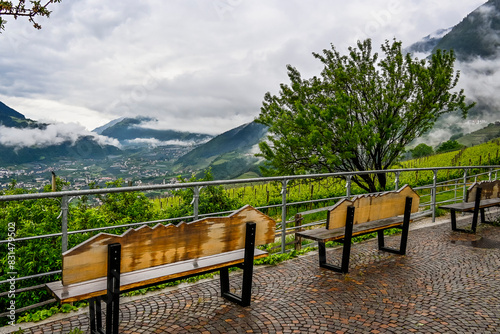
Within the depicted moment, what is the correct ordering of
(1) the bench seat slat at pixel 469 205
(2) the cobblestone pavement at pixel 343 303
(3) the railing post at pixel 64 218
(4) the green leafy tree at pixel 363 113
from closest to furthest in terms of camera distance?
(2) the cobblestone pavement at pixel 343 303
(3) the railing post at pixel 64 218
(1) the bench seat slat at pixel 469 205
(4) the green leafy tree at pixel 363 113

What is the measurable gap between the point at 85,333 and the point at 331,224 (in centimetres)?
317

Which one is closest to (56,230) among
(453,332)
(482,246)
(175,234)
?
(175,234)

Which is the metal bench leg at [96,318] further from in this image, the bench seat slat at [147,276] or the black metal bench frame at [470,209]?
the black metal bench frame at [470,209]

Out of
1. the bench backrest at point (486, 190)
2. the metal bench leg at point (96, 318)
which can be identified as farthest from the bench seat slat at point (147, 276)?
the bench backrest at point (486, 190)

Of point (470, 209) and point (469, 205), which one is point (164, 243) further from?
point (469, 205)

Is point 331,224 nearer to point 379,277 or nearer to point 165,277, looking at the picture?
point 379,277

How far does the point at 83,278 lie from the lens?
3.13 metres

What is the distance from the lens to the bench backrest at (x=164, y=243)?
10.2 feet

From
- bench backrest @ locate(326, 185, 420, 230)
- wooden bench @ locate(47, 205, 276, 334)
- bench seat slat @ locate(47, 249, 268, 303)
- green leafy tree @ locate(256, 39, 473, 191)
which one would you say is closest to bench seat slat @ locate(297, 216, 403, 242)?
bench backrest @ locate(326, 185, 420, 230)

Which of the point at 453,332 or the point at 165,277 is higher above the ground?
the point at 165,277

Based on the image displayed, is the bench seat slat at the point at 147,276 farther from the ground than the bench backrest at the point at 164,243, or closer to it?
closer to it

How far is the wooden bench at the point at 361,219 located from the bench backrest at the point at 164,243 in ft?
3.95

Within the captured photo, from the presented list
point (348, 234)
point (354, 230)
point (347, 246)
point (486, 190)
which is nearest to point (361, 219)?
point (354, 230)

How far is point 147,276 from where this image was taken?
3.54 meters
